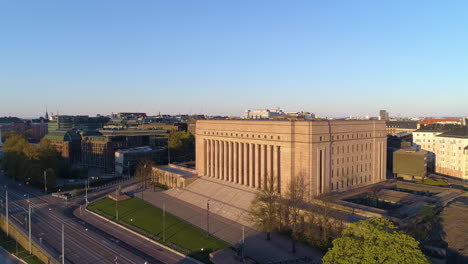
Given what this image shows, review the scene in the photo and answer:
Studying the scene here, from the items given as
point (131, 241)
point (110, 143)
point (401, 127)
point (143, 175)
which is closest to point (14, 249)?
point (131, 241)

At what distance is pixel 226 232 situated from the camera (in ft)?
204

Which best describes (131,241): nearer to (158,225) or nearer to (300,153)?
(158,225)

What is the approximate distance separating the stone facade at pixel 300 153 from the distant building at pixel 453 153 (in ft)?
98.1

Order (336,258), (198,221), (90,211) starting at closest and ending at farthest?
(336,258)
(198,221)
(90,211)

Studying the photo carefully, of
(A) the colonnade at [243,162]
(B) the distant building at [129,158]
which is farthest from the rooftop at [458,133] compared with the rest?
(B) the distant building at [129,158]

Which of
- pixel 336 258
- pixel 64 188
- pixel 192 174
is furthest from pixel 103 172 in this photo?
pixel 336 258

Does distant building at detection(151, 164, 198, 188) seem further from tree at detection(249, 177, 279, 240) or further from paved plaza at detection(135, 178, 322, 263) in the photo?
tree at detection(249, 177, 279, 240)

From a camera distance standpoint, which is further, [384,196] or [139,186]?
[139,186]

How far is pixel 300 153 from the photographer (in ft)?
229

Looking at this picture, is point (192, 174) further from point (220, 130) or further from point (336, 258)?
point (336, 258)

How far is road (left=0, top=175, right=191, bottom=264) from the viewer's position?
54.1 m

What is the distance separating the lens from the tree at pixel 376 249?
1238 inches

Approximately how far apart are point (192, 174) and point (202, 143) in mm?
9989

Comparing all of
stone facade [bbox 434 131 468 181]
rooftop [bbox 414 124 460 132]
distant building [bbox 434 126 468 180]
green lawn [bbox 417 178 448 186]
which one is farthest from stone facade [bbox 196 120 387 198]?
rooftop [bbox 414 124 460 132]
